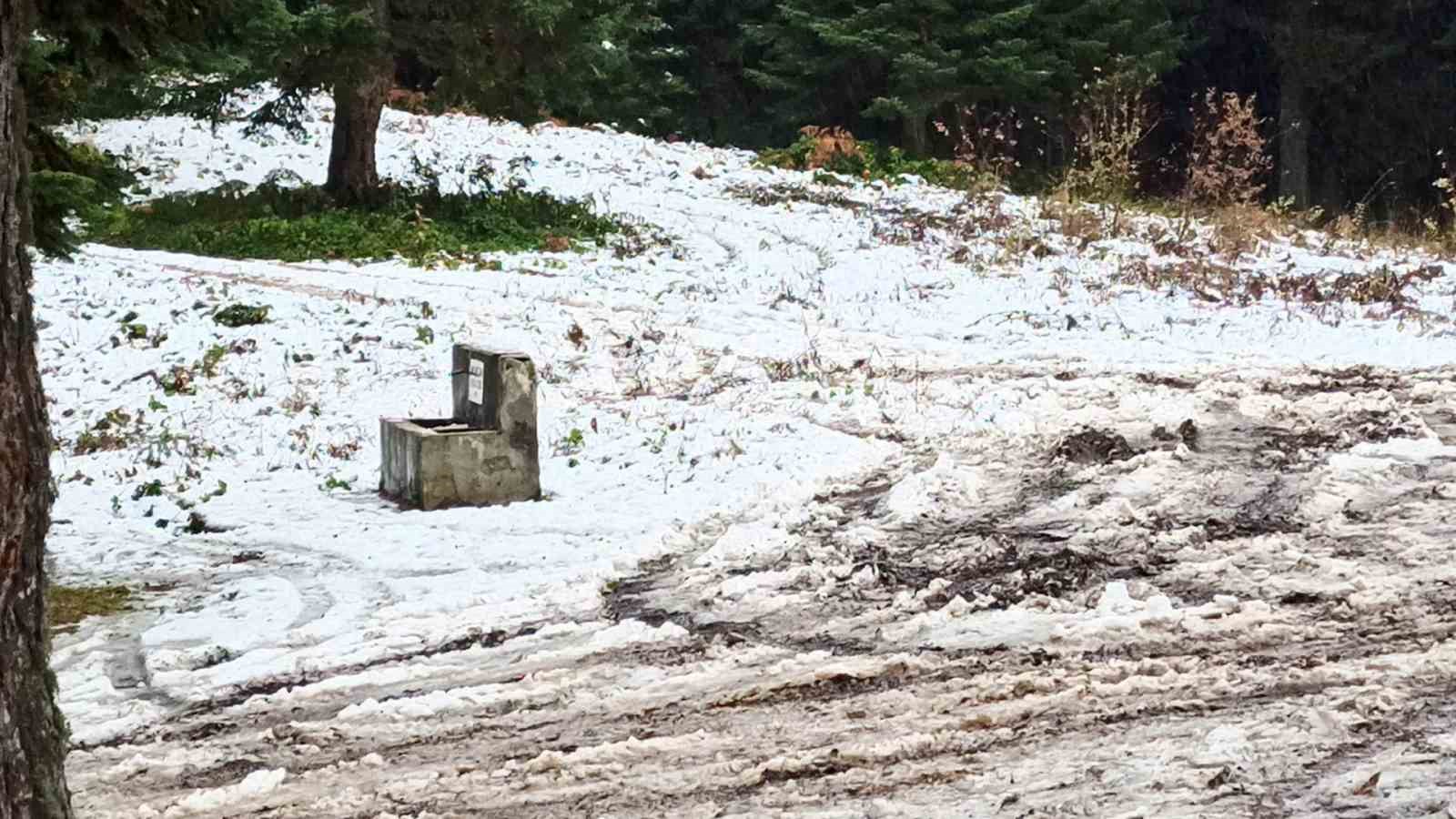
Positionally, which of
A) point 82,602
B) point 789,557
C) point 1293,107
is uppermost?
point 1293,107

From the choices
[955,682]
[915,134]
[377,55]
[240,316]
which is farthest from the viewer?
[915,134]

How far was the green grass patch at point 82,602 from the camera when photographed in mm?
5883

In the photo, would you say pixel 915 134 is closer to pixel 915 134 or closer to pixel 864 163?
pixel 915 134

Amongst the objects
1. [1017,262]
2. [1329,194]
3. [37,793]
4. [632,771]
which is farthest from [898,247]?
[1329,194]

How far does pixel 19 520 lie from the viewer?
288 cm

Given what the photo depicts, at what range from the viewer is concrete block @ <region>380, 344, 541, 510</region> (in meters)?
7.32

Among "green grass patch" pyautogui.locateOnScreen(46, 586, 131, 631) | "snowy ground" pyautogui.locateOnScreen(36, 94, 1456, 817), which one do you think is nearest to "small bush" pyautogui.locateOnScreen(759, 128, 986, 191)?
"snowy ground" pyautogui.locateOnScreen(36, 94, 1456, 817)

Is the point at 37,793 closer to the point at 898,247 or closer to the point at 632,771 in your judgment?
the point at 632,771

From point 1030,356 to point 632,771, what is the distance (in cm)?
647

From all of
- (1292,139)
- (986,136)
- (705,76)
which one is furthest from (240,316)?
(705,76)

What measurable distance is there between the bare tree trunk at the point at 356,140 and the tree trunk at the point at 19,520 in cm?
1400

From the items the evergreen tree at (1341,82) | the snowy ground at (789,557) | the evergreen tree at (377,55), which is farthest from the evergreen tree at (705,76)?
the snowy ground at (789,557)

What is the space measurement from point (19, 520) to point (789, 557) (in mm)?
3659

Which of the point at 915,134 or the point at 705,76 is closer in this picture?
the point at 915,134
